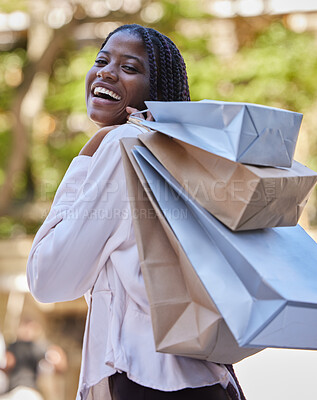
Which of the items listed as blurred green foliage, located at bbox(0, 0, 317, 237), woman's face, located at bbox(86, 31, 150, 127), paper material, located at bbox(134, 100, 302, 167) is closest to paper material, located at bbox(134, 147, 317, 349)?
paper material, located at bbox(134, 100, 302, 167)

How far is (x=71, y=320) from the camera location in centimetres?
873

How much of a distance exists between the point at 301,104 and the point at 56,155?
339cm

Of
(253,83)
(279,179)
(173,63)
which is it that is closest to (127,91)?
(173,63)

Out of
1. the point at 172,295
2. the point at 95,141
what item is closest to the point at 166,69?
the point at 95,141

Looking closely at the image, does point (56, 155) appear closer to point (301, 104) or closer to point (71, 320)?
point (71, 320)

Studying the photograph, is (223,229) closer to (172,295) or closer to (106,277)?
(172,295)

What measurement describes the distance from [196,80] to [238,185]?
6874 mm

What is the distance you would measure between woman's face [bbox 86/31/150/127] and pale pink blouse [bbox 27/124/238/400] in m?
0.22

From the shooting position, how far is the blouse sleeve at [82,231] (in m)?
1.30

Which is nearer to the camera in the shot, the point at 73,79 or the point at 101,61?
the point at 101,61

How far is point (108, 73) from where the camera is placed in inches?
62.6

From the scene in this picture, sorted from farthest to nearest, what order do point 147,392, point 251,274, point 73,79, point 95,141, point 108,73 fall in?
1. point 73,79
2. point 108,73
3. point 95,141
4. point 147,392
5. point 251,274

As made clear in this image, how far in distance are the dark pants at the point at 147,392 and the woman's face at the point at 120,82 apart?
666mm

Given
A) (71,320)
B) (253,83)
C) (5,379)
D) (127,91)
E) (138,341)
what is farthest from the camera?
(71,320)
